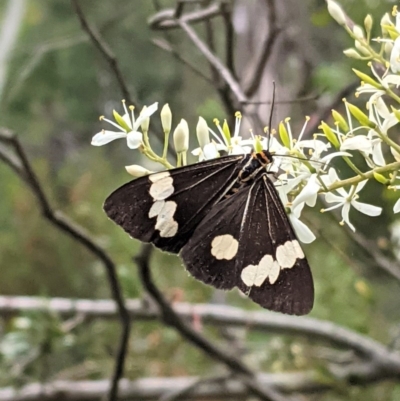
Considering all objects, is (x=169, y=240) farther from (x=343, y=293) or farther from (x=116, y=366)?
(x=343, y=293)

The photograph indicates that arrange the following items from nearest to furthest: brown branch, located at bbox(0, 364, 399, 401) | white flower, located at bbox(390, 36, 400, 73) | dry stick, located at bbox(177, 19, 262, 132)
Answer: white flower, located at bbox(390, 36, 400, 73) < dry stick, located at bbox(177, 19, 262, 132) < brown branch, located at bbox(0, 364, 399, 401)

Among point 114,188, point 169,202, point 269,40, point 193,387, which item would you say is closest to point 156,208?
point 169,202

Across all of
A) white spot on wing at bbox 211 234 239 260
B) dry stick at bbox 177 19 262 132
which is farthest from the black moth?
dry stick at bbox 177 19 262 132

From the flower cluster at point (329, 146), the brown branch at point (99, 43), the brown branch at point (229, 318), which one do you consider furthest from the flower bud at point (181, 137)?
the brown branch at point (229, 318)

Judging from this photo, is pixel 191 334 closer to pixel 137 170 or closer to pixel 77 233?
pixel 77 233

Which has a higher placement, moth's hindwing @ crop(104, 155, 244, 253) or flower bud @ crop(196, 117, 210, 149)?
flower bud @ crop(196, 117, 210, 149)

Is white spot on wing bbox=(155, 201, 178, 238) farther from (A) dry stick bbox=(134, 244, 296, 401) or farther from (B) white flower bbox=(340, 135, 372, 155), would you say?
(A) dry stick bbox=(134, 244, 296, 401)

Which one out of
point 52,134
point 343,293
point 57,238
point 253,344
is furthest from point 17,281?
point 343,293
